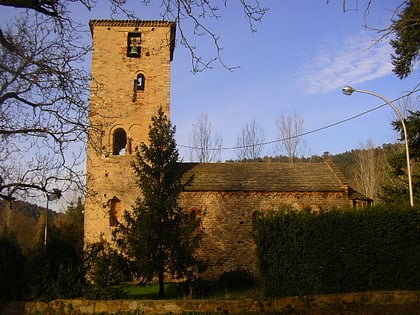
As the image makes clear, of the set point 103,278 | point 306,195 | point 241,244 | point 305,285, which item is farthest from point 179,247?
point 306,195

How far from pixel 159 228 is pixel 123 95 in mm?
11108

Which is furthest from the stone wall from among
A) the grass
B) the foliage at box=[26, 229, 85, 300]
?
the foliage at box=[26, 229, 85, 300]

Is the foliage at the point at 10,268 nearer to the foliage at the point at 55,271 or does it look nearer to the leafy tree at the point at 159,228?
the foliage at the point at 55,271

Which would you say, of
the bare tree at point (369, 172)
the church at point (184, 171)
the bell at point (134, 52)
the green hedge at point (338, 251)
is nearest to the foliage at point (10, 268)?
the green hedge at point (338, 251)

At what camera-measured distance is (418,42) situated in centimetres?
945

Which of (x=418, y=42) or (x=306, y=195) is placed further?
(x=306, y=195)

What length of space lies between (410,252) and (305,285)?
3538 mm

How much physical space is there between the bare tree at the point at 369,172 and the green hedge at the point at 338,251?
89.9ft

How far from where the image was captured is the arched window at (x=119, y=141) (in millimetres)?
24078

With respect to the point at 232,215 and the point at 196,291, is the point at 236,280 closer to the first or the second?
the point at 196,291

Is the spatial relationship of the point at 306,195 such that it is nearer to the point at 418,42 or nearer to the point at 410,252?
the point at 410,252

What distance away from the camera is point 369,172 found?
1558 inches

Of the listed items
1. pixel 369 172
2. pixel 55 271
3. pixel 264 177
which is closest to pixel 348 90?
pixel 264 177

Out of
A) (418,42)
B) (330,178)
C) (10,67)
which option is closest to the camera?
(10,67)
